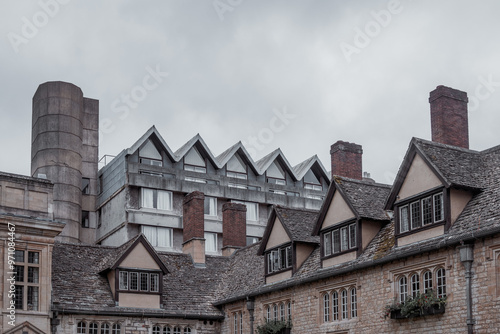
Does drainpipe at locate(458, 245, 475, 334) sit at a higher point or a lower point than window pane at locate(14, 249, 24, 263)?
lower

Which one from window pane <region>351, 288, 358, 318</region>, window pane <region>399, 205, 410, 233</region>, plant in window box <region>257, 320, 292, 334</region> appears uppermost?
window pane <region>399, 205, 410, 233</region>

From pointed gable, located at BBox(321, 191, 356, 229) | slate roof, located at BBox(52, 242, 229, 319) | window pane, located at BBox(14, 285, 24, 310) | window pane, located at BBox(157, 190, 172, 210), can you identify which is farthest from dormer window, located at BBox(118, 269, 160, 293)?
window pane, located at BBox(157, 190, 172, 210)

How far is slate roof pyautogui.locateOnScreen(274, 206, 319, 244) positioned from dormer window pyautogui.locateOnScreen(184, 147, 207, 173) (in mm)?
30917

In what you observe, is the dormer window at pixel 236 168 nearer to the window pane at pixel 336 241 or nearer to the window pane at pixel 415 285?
the window pane at pixel 336 241

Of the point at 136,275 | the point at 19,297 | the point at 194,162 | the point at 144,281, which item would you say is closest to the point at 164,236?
the point at 194,162

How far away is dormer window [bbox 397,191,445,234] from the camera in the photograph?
23141 millimetres

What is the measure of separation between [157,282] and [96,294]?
2576 mm

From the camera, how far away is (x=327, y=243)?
27.9 meters

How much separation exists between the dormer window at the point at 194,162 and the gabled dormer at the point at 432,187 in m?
37.6

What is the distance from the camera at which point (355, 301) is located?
26.2 metres

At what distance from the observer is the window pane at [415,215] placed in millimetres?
23734

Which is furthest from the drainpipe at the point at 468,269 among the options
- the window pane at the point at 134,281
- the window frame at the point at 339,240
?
the window pane at the point at 134,281

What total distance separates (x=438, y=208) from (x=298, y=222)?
28.3 feet

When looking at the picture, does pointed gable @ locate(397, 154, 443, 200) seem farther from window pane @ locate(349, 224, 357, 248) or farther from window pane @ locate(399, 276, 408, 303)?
window pane @ locate(349, 224, 357, 248)
